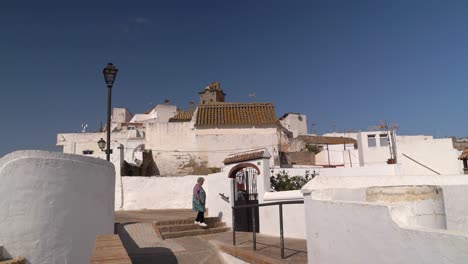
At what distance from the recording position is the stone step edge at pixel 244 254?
617 cm

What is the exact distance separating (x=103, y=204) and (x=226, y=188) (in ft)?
14.8

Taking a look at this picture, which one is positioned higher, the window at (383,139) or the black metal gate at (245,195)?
the window at (383,139)

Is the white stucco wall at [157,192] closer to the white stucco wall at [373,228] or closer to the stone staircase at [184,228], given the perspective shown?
the stone staircase at [184,228]

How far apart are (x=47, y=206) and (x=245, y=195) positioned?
6.27 m

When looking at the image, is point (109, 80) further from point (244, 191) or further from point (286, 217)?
point (286, 217)

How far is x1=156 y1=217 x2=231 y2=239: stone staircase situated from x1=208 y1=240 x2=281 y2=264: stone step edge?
1.84m

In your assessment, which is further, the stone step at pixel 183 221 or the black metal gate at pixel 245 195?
the black metal gate at pixel 245 195

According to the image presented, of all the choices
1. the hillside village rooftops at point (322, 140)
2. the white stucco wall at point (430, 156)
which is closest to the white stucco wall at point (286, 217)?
the white stucco wall at point (430, 156)

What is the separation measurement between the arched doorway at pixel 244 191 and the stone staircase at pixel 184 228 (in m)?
0.65

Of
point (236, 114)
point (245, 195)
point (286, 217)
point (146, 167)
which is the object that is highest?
A: point (236, 114)

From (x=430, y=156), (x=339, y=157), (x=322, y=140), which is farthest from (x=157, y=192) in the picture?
(x=322, y=140)

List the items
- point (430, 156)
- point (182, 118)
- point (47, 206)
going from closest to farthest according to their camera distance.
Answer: point (47, 206) → point (430, 156) → point (182, 118)

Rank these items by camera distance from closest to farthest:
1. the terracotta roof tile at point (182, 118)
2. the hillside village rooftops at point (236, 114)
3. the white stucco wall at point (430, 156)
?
the white stucco wall at point (430, 156)
the hillside village rooftops at point (236, 114)
the terracotta roof tile at point (182, 118)

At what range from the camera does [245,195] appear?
11.8m
